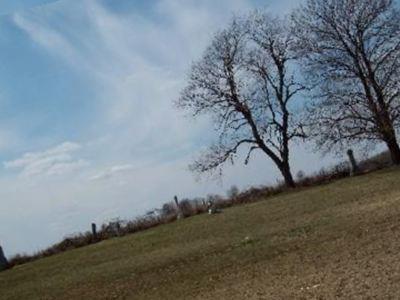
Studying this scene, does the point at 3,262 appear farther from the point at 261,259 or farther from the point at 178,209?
the point at 261,259

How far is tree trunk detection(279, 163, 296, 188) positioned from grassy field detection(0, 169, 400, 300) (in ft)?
32.4

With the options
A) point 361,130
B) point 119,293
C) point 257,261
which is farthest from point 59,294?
point 361,130

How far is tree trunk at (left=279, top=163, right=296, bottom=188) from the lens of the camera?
41.0 metres

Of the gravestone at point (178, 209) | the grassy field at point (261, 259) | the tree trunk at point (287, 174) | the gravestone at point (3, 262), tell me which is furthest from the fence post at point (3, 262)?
the tree trunk at point (287, 174)

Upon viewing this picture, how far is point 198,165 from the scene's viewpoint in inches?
1714

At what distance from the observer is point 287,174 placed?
4166cm

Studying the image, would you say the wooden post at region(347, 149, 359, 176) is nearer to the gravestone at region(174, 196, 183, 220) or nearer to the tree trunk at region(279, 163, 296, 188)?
the tree trunk at region(279, 163, 296, 188)

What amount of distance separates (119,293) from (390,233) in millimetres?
6391

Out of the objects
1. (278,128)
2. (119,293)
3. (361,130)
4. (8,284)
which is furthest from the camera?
(278,128)

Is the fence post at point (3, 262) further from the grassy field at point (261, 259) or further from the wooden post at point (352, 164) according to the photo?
the wooden post at point (352, 164)

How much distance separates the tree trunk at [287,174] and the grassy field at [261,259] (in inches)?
389

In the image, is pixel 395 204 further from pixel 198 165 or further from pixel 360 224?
pixel 198 165

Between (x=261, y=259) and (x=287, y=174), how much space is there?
26290mm

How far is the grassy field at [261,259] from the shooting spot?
11.6 meters
